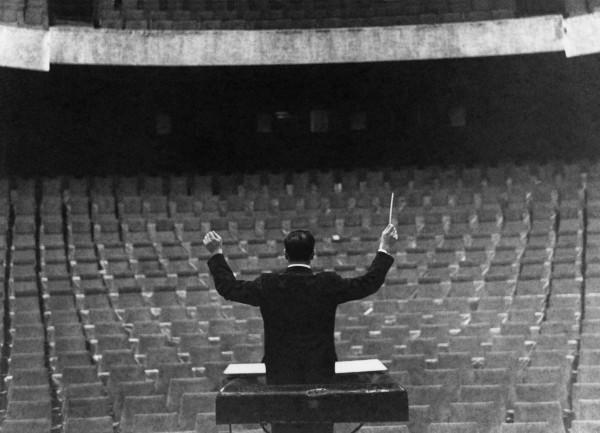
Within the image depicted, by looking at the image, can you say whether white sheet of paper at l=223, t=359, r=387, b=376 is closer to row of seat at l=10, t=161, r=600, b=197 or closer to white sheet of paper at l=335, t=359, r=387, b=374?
white sheet of paper at l=335, t=359, r=387, b=374

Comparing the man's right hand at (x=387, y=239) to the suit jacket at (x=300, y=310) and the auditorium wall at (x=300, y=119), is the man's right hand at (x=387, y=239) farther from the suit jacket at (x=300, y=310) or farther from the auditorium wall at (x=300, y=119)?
the auditorium wall at (x=300, y=119)

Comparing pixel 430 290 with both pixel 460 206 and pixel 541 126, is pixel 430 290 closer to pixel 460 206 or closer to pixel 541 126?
pixel 460 206

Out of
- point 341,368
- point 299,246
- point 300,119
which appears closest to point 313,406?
point 341,368

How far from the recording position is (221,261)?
138cm

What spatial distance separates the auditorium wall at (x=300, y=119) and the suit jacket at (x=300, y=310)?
14.5 feet

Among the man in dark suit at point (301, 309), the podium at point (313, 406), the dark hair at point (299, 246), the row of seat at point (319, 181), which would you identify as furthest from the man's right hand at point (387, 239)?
the row of seat at point (319, 181)

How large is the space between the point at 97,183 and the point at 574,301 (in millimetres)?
2865

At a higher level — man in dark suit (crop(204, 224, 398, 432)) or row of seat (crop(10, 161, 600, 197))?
row of seat (crop(10, 161, 600, 197))

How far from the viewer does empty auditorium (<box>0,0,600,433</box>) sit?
2646 millimetres

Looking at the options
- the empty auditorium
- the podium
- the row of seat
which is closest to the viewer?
the podium

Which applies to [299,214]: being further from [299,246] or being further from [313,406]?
[313,406]

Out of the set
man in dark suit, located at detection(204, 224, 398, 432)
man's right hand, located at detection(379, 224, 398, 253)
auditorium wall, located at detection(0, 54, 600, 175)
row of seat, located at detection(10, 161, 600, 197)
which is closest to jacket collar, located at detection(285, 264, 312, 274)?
man in dark suit, located at detection(204, 224, 398, 432)

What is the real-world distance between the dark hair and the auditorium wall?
4.38m

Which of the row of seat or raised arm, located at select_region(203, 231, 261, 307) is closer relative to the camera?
raised arm, located at select_region(203, 231, 261, 307)
